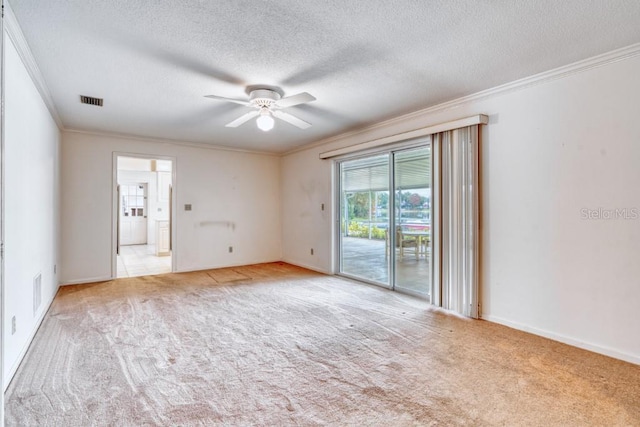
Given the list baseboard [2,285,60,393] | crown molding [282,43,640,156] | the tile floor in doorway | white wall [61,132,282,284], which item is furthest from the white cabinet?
crown molding [282,43,640,156]

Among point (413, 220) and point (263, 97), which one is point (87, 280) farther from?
point (413, 220)

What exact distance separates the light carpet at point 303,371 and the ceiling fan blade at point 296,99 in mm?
2216

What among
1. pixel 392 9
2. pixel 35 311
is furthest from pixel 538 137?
pixel 35 311

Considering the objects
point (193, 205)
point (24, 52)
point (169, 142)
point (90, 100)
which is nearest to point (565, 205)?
point (24, 52)

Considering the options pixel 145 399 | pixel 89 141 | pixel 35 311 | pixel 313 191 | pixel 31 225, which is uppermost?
pixel 89 141

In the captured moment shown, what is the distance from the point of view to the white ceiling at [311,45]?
6.55 feet

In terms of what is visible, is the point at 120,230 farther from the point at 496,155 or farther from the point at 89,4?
the point at 496,155

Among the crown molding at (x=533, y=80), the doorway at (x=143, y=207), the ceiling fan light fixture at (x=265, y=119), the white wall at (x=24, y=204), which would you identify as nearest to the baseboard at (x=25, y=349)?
→ the white wall at (x=24, y=204)

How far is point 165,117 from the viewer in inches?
167

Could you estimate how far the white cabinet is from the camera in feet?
25.8

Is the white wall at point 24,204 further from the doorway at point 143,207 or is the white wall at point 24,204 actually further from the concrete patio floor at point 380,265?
the doorway at point 143,207

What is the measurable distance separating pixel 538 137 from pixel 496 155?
397 millimetres

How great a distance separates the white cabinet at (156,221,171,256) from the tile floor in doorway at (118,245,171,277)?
200mm

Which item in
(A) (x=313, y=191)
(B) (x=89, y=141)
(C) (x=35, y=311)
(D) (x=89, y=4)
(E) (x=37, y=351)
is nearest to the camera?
(D) (x=89, y=4)
